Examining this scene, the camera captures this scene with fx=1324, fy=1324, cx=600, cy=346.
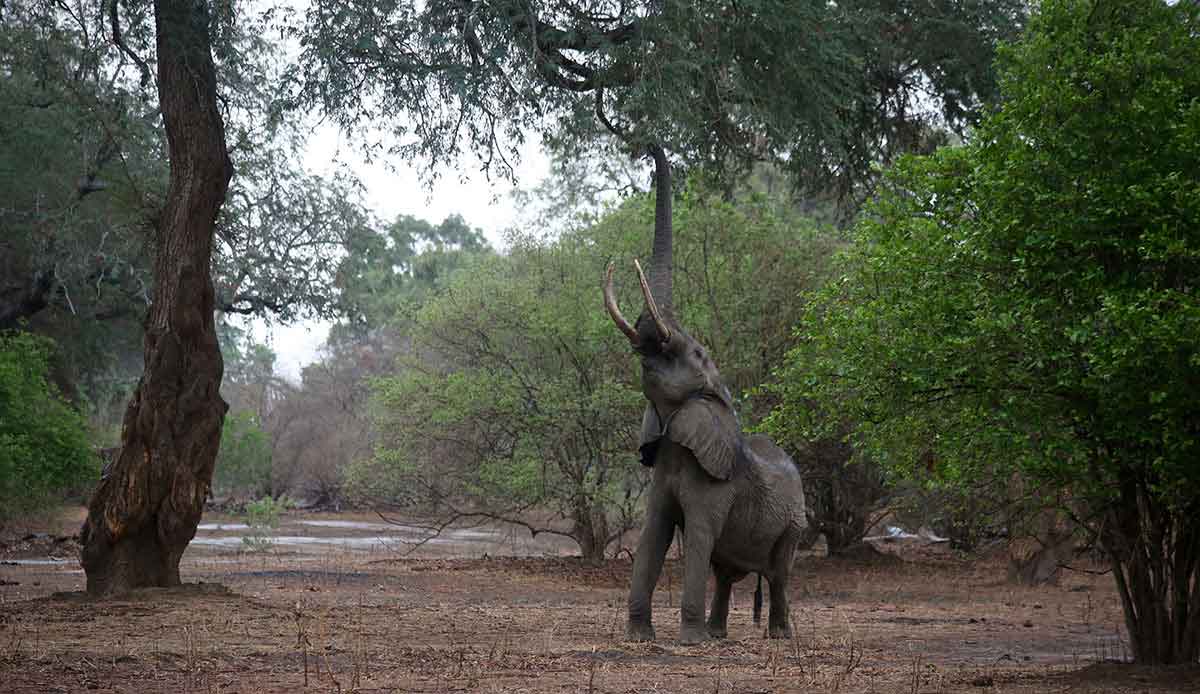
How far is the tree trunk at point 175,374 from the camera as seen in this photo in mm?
13656

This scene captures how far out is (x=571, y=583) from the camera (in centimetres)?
2091

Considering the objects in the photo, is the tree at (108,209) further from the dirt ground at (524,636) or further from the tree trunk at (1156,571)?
the tree trunk at (1156,571)

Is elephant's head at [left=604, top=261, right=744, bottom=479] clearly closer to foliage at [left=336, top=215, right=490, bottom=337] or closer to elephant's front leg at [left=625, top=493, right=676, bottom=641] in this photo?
elephant's front leg at [left=625, top=493, right=676, bottom=641]

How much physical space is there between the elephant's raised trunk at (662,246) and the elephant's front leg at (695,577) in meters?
1.84

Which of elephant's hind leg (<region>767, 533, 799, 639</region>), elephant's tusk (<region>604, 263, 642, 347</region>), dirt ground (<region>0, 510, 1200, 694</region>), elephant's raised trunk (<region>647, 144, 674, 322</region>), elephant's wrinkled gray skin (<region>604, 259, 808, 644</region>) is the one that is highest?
elephant's raised trunk (<region>647, 144, 674, 322</region>)

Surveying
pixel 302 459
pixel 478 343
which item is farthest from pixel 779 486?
pixel 302 459

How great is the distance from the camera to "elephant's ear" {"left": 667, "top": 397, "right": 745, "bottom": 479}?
415 inches

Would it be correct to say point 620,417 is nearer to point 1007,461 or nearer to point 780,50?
point 780,50

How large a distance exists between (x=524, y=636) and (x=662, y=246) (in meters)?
3.69

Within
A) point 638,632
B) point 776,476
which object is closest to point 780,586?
point 776,476

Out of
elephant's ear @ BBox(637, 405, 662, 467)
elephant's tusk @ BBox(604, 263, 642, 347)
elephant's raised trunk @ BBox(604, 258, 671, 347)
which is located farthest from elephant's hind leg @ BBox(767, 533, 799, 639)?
elephant's tusk @ BBox(604, 263, 642, 347)

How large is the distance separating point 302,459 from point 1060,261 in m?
52.2

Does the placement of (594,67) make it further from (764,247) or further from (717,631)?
(764,247)

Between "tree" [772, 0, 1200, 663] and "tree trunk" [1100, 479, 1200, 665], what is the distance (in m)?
0.01
